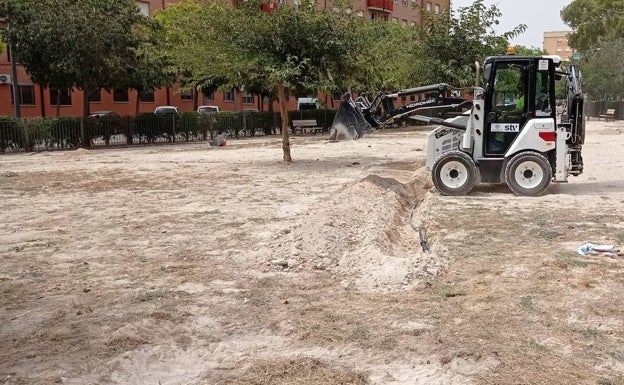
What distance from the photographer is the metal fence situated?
24703 mm

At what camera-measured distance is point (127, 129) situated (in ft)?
92.8

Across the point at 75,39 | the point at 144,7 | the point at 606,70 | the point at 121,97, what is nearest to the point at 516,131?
the point at 75,39

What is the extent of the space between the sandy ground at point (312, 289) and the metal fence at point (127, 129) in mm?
14527

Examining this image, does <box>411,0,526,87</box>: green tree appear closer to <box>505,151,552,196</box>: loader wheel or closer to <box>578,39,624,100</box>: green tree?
<box>505,151,552,196</box>: loader wheel

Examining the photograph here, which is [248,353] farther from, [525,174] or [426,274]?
[525,174]

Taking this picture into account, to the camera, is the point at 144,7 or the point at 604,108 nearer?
the point at 144,7

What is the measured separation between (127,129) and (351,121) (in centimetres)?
1861

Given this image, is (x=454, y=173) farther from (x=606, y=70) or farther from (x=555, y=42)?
(x=555, y=42)

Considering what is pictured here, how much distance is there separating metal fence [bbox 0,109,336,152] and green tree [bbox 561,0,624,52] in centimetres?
4540

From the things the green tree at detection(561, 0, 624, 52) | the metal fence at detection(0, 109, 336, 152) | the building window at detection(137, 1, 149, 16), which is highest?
the green tree at detection(561, 0, 624, 52)

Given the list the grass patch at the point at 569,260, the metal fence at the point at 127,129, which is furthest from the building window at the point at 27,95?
the grass patch at the point at 569,260

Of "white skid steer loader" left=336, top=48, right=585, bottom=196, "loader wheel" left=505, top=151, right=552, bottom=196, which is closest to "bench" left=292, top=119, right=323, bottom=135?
"white skid steer loader" left=336, top=48, right=585, bottom=196

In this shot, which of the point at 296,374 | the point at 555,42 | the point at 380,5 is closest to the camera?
the point at 296,374

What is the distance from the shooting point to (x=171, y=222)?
9.29 m
